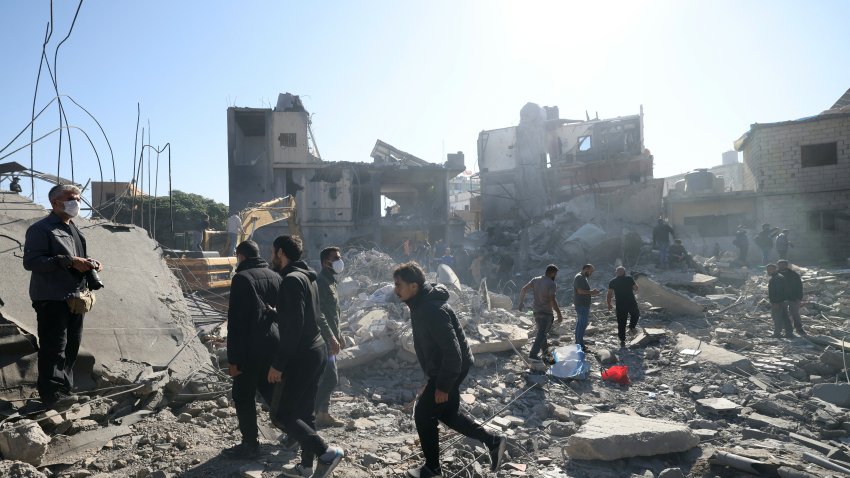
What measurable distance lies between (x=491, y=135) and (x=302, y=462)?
102 ft

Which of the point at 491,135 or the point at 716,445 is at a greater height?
the point at 491,135

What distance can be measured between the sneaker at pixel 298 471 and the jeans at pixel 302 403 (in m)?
0.03

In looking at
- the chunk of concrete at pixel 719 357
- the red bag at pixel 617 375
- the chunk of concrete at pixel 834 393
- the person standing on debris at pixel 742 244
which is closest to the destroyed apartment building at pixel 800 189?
the person standing on debris at pixel 742 244

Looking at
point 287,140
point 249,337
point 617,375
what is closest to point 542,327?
point 617,375

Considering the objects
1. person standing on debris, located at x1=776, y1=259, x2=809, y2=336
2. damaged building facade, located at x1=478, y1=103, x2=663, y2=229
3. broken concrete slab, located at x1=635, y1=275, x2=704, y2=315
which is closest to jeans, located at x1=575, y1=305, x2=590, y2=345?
person standing on debris, located at x1=776, y1=259, x2=809, y2=336

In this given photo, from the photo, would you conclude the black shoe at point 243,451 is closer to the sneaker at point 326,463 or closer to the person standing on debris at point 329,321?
the sneaker at point 326,463

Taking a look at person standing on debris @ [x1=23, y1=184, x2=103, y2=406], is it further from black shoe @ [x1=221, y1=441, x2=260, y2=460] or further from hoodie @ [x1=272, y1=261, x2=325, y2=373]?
hoodie @ [x1=272, y1=261, x2=325, y2=373]

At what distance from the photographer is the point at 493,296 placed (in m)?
12.1

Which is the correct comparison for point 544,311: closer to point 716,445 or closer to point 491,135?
point 716,445

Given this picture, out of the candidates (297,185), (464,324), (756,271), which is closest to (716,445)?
(464,324)

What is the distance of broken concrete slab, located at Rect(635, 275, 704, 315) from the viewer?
11570 millimetres

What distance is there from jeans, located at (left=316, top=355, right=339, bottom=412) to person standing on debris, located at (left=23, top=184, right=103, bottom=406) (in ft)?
6.15

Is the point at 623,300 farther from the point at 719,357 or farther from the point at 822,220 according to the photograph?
the point at 822,220

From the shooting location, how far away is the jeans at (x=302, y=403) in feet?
11.4
